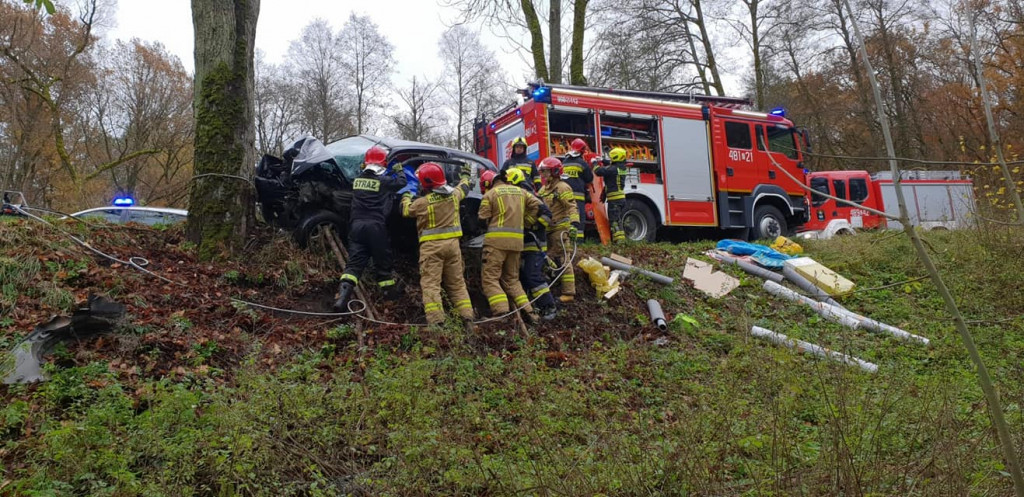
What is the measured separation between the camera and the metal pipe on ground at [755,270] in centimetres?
854

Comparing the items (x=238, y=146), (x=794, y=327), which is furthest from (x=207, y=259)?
(x=794, y=327)

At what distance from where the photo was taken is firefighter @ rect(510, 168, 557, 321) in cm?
683

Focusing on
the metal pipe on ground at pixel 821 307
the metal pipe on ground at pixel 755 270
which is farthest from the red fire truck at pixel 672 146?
the metal pipe on ground at pixel 821 307

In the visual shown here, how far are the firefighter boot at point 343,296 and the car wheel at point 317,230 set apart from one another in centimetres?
97

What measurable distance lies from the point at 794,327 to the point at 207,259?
253 inches

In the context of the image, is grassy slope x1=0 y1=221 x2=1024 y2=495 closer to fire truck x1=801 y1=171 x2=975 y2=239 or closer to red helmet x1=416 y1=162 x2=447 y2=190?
red helmet x1=416 y1=162 x2=447 y2=190

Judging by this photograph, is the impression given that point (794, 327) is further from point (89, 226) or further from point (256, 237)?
point (89, 226)

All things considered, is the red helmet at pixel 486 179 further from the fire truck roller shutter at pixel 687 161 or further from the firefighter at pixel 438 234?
the fire truck roller shutter at pixel 687 161

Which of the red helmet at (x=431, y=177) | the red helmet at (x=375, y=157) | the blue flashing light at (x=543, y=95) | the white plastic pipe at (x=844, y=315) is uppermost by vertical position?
the blue flashing light at (x=543, y=95)

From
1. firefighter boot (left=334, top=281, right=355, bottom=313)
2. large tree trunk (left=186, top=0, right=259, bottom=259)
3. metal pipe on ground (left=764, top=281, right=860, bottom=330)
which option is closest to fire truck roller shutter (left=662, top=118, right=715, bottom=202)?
metal pipe on ground (left=764, top=281, right=860, bottom=330)

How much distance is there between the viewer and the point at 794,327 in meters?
7.04

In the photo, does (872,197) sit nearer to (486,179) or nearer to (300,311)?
(486,179)

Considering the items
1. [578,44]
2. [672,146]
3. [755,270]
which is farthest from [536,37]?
[755,270]

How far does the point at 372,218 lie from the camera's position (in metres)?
6.30
